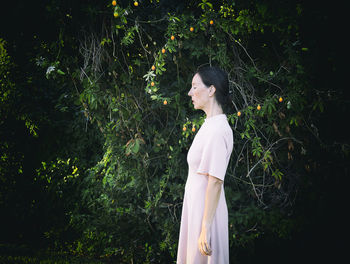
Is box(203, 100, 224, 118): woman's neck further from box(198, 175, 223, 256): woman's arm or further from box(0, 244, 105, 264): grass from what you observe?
box(0, 244, 105, 264): grass

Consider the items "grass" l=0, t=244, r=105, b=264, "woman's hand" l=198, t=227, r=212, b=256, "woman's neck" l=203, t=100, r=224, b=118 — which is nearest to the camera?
"woman's hand" l=198, t=227, r=212, b=256

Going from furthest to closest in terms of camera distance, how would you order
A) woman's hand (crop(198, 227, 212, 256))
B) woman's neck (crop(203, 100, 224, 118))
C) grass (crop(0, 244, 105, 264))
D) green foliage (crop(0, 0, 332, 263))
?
grass (crop(0, 244, 105, 264)) < green foliage (crop(0, 0, 332, 263)) < woman's neck (crop(203, 100, 224, 118)) < woman's hand (crop(198, 227, 212, 256))

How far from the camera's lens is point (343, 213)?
3273 millimetres

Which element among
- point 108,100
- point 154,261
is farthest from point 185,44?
point 154,261

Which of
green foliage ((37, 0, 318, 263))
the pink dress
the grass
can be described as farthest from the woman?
the grass

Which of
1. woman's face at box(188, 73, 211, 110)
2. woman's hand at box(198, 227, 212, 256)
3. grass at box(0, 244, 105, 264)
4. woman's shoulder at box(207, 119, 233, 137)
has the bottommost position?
grass at box(0, 244, 105, 264)

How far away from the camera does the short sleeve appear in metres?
1.80

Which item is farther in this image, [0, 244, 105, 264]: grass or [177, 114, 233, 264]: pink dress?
[0, 244, 105, 264]: grass

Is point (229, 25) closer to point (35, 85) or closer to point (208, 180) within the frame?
point (208, 180)

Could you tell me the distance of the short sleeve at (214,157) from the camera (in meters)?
1.80

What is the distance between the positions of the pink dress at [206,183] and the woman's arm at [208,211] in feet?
0.19

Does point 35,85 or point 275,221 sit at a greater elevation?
point 35,85

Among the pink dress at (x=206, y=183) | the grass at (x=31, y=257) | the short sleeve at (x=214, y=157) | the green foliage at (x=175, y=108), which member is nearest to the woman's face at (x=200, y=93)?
the pink dress at (x=206, y=183)

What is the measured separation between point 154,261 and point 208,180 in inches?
103
